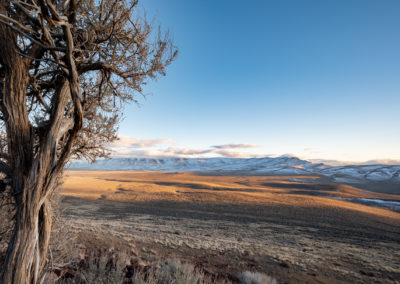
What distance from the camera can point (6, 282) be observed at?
2.31 metres

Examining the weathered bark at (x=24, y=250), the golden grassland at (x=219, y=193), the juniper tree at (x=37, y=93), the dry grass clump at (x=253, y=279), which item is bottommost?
the golden grassland at (x=219, y=193)

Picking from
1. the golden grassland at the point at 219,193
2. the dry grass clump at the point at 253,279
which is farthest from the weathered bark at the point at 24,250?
the dry grass clump at the point at 253,279

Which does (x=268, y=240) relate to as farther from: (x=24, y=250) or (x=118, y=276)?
(x=24, y=250)

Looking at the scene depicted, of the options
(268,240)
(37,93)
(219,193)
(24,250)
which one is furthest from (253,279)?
(219,193)

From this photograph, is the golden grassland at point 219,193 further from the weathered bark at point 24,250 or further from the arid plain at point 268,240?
the arid plain at point 268,240

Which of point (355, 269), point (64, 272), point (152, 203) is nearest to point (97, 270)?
point (64, 272)

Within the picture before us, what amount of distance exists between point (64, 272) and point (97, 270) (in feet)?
2.69

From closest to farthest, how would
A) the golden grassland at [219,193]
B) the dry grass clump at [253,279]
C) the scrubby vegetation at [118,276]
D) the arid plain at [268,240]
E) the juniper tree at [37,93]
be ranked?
1. the juniper tree at [37,93]
2. the scrubby vegetation at [118,276]
3. the dry grass clump at [253,279]
4. the arid plain at [268,240]
5. the golden grassland at [219,193]

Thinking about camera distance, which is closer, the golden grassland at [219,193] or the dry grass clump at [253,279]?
the dry grass clump at [253,279]

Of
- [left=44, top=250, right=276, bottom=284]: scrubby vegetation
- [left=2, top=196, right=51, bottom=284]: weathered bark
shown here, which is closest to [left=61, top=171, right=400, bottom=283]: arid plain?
[left=44, top=250, right=276, bottom=284]: scrubby vegetation

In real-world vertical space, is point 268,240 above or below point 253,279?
below

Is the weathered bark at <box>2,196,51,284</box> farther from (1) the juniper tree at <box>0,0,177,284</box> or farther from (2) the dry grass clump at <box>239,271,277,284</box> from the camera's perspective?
(2) the dry grass clump at <box>239,271,277,284</box>

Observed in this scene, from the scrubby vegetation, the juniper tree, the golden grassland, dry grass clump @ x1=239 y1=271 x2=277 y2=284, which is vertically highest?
the juniper tree

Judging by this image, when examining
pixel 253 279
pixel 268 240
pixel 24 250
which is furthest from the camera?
pixel 268 240
